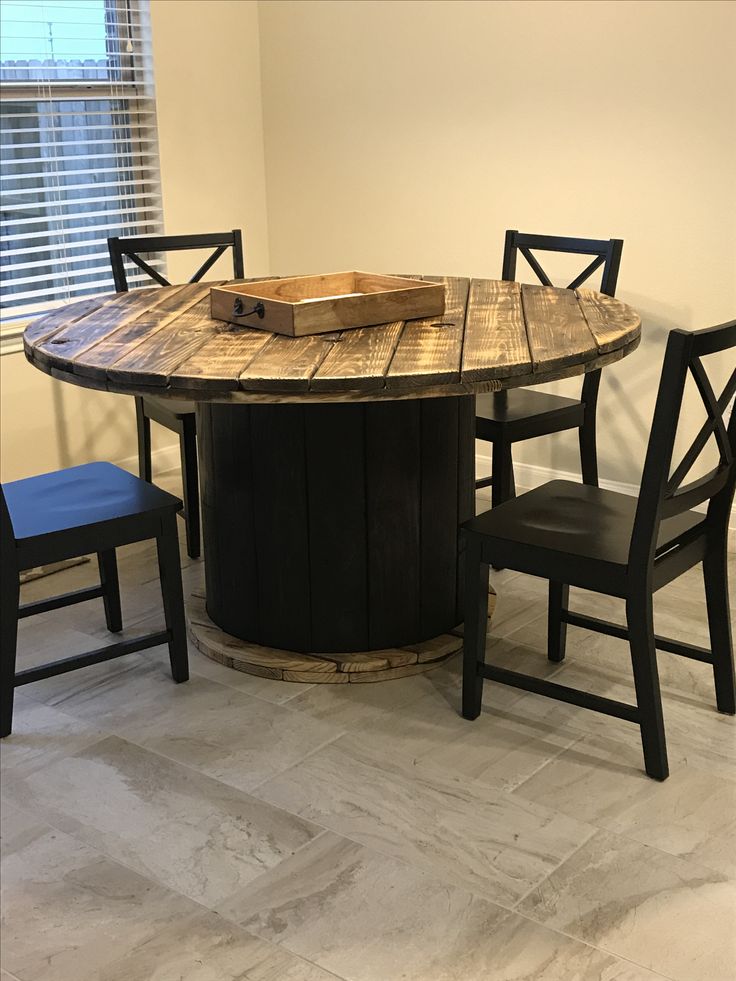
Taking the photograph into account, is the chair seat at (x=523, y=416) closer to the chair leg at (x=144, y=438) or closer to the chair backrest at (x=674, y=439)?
the chair backrest at (x=674, y=439)

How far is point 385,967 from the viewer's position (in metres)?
1.63

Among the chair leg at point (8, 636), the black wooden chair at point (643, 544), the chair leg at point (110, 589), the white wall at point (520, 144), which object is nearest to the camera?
the black wooden chair at point (643, 544)

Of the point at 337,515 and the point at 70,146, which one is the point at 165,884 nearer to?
the point at 337,515

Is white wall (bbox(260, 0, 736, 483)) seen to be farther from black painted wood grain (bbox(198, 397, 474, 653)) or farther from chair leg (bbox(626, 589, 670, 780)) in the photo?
chair leg (bbox(626, 589, 670, 780))

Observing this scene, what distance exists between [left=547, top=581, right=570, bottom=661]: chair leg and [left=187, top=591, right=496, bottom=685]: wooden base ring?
22 cm

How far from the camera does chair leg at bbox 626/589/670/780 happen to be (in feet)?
6.59

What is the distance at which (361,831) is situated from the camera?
1.95m

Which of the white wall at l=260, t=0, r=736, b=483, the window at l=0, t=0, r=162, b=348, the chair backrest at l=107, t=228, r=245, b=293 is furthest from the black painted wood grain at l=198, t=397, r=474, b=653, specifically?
the window at l=0, t=0, r=162, b=348

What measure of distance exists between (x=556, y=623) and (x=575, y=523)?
41 cm

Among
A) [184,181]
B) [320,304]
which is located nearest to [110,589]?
[320,304]


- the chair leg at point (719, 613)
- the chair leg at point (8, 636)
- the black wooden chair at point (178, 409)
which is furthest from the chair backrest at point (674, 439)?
the black wooden chair at point (178, 409)

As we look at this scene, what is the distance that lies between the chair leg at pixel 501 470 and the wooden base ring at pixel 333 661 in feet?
1.69

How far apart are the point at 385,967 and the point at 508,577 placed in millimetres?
1579

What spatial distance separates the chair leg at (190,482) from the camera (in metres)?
3.01
